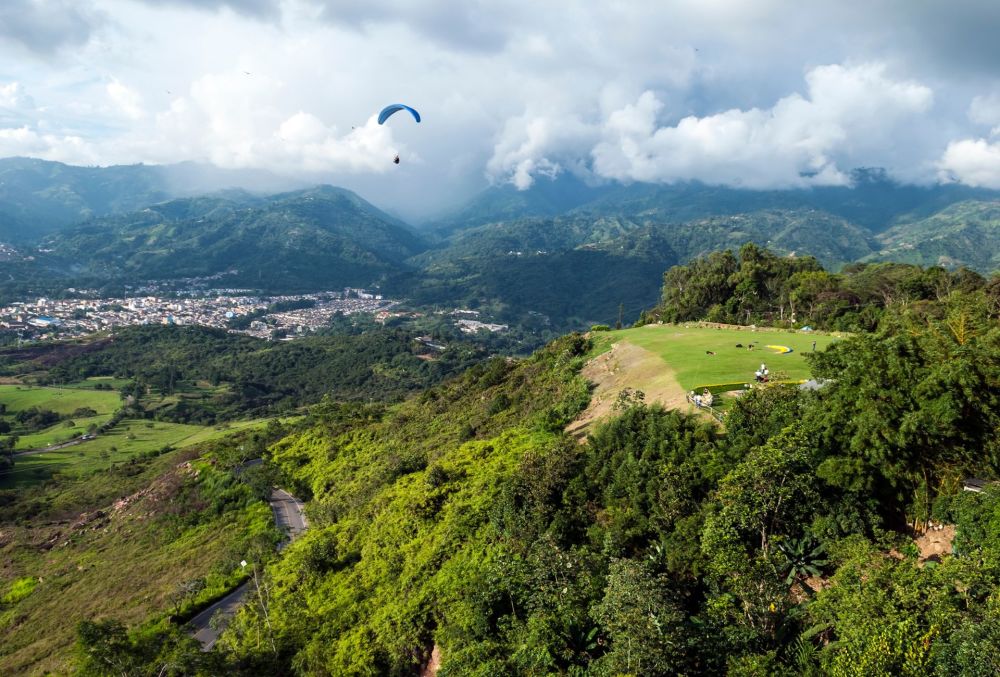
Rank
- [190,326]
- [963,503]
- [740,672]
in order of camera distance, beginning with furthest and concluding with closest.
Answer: [190,326] → [963,503] → [740,672]

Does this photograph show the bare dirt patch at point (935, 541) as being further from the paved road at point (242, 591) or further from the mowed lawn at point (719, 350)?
the paved road at point (242, 591)

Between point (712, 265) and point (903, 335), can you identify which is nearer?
point (903, 335)

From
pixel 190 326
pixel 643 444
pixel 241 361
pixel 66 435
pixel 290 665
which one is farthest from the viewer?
pixel 190 326

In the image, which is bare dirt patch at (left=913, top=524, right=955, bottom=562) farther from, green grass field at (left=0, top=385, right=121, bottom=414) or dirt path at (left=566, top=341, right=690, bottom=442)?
green grass field at (left=0, top=385, right=121, bottom=414)

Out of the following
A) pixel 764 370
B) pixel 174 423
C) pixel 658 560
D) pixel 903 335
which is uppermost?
pixel 903 335

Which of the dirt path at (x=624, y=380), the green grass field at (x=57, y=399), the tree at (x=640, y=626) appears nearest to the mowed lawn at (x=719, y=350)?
the dirt path at (x=624, y=380)

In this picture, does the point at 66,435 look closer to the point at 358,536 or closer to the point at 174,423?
the point at 174,423

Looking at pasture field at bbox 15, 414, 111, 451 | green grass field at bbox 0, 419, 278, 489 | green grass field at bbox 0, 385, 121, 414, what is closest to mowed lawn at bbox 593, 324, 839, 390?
green grass field at bbox 0, 419, 278, 489

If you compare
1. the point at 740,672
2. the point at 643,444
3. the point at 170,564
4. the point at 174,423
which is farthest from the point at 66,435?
the point at 740,672
